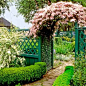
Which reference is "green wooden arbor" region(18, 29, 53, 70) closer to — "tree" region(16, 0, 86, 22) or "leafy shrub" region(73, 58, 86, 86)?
"leafy shrub" region(73, 58, 86, 86)

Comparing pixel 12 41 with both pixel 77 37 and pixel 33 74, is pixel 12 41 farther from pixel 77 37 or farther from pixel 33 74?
pixel 77 37

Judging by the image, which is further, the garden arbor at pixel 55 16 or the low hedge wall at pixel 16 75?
the garden arbor at pixel 55 16

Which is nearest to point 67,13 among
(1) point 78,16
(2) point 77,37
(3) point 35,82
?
(1) point 78,16

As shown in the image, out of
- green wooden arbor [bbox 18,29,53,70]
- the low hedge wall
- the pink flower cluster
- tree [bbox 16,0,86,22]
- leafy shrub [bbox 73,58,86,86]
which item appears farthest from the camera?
tree [bbox 16,0,86,22]

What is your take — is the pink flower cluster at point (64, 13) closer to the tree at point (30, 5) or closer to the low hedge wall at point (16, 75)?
the low hedge wall at point (16, 75)

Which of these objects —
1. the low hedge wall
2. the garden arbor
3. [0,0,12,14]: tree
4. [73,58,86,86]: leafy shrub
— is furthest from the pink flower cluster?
[0,0,12,14]: tree

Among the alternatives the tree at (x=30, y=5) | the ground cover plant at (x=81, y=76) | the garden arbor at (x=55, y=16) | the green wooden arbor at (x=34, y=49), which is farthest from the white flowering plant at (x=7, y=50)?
the tree at (x=30, y=5)

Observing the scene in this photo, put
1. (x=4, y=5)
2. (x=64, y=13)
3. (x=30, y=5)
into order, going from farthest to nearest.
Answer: (x=30, y=5)
(x=4, y=5)
(x=64, y=13)

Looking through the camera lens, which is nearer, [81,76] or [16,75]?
[81,76]

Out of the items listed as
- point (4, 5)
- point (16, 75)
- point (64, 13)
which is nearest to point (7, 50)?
point (16, 75)

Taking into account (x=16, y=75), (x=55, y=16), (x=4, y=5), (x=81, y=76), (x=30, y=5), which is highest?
(x=30, y=5)

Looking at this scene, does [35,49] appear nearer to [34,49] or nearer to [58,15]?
[34,49]

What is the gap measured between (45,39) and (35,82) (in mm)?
1685

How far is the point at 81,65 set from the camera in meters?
3.27
